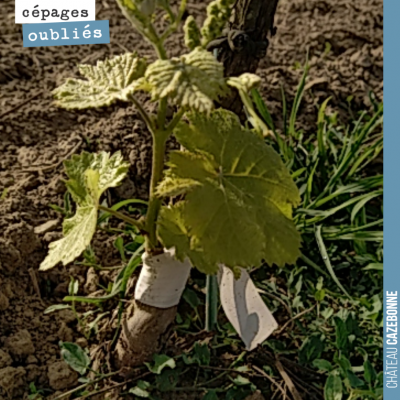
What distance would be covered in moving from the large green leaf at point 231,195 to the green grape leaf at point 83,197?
0.10 m

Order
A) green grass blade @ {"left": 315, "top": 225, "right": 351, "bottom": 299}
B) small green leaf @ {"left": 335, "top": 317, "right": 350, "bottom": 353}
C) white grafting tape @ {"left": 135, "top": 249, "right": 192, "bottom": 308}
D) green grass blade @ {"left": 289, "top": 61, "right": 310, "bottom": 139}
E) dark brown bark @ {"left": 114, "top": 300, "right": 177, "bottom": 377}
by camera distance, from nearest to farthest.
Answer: white grafting tape @ {"left": 135, "top": 249, "right": 192, "bottom": 308} → dark brown bark @ {"left": 114, "top": 300, "right": 177, "bottom": 377} → small green leaf @ {"left": 335, "top": 317, "right": 350, "bottom": 353} → green grass blade @ {"left": 315, "top": 225, "right": 351, "bottom": 299} → green grass blade @ {"left": 289, "top": 61, "right": 310, "bottom": 139}

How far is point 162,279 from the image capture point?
43.7 inches

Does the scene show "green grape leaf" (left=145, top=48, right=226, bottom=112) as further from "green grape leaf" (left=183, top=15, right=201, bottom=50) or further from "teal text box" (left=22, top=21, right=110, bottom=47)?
"teal text box" (left=22, top=21, right=110, bottom=47)

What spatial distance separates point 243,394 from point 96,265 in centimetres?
40

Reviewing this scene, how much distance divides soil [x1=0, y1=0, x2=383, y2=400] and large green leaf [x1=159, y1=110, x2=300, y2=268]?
50cm

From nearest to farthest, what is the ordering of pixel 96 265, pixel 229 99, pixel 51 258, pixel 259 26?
pixel 51 258
pixel 259 26
pixel 229 99
pixel 96 265

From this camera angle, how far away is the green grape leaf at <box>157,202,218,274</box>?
95 cm

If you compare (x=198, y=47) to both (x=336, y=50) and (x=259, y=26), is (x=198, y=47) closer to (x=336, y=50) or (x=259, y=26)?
(x=259, y=26)

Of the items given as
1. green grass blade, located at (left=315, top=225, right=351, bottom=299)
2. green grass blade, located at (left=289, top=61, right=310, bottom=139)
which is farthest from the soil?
green grass blade, located at (left=315, top=225, right=351, bottom=299)

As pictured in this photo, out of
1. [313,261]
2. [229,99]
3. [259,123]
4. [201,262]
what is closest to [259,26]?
[229,99]

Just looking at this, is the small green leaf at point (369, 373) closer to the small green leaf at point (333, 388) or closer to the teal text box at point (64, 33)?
the small green leaf at point (333, 388)

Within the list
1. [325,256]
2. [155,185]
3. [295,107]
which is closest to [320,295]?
[325,256]

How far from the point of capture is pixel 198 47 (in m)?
0.83

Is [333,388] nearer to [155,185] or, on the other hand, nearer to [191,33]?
[155,185]
